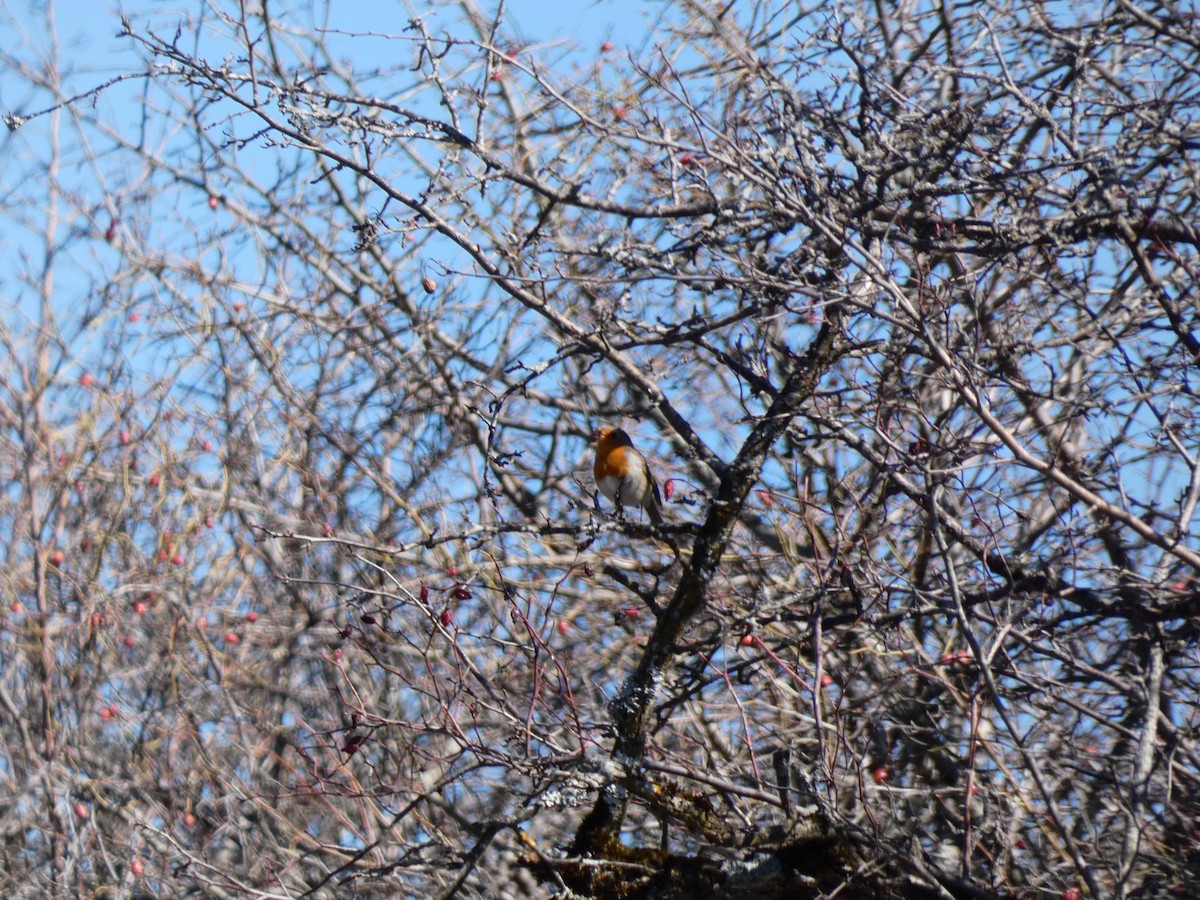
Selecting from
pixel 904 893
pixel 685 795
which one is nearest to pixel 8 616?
pixel 685 795

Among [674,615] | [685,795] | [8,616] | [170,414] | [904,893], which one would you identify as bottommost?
[904,893]

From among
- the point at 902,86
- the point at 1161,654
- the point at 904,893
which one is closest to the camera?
the point at 904,893

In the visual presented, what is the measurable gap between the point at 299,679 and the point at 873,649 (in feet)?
15.5

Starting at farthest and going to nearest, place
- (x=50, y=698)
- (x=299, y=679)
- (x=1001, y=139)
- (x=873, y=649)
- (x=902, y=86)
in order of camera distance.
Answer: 1. (x=299, y=679)
2. (x=50, y=698)
3. (x=873, y=649)
4. (x=902, y=86)
5. (x=1001, y=139)

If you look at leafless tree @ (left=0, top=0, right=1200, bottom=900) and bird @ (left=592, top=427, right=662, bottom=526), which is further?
bird @ (left=592, top=427, right=662, bottom=526)

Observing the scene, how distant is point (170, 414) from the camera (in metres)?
9.29

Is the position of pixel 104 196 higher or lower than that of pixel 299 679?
higher

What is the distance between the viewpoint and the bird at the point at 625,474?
6941 millimetres

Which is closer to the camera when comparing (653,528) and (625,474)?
(653,528)

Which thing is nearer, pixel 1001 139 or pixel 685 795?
pixel 685 795

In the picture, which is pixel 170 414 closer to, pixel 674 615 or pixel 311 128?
pixel 311 128

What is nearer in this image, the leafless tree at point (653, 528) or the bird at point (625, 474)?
the leafless tree at point (653, 528)

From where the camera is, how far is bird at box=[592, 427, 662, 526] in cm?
694

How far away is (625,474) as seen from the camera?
6953mm
